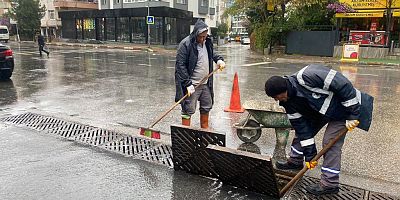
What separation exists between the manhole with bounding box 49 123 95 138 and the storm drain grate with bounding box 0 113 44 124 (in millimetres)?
845

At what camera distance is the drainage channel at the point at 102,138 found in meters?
4.43

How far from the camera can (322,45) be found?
2162 cm

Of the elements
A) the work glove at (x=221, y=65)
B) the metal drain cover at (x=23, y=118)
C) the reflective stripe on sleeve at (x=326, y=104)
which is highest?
the work glove at (x=221, y=65)

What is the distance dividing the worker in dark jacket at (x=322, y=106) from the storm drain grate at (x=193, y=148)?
80cm

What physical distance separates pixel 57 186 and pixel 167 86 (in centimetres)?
656

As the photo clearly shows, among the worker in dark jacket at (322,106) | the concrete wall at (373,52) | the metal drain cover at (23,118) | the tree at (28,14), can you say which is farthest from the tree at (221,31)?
the worker in dark jacket at (322,106)

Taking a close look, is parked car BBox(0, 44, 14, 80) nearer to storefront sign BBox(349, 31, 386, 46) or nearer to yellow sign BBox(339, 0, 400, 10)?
storefront sign BBox(349, 31, 386, 46)

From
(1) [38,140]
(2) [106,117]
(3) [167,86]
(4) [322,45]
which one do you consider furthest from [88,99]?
(4) [322,45]

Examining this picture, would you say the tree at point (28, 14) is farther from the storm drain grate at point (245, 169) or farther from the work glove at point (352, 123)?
the work glove at point (352, 123)

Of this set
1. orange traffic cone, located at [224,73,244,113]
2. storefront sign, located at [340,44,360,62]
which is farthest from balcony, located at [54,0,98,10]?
orange traffic cone, located at [224,73,244,113]

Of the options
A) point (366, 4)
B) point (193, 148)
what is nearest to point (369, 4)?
point (366, 4)

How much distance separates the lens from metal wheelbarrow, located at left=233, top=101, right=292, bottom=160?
4.26 m

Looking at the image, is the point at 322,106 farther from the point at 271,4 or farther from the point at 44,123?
the point at 271,4

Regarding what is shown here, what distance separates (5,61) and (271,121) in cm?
912
